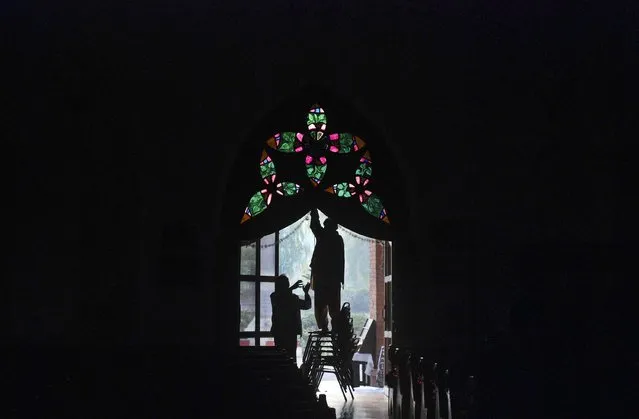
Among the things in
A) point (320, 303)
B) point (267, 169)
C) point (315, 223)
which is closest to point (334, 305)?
point (320, 303)

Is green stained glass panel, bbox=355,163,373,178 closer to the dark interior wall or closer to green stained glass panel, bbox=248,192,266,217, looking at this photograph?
the dark interior wall

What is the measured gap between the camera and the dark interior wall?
882 centimetres

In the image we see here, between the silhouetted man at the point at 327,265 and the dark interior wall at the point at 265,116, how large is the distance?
133 cm

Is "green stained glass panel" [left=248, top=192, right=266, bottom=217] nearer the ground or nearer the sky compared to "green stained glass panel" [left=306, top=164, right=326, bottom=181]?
nearer the ground

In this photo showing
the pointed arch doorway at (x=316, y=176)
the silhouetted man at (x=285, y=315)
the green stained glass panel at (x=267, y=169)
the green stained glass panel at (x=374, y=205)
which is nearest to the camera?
the pointed arch doorway at (x=316, y=176)

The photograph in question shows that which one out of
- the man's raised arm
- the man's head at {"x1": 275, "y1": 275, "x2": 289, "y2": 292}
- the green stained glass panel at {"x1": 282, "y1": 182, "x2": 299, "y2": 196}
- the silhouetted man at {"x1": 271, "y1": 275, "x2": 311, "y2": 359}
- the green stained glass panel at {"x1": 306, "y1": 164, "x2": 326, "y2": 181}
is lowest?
the silhouetted man at {"x1": 271, "y1": 275, "x2": 311, "y2": 359}

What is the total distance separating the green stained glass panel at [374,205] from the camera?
9.62 metres

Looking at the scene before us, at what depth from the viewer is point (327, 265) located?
10688mm

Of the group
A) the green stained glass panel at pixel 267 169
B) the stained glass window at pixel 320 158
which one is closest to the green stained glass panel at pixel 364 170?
the stained glass window at pixel 320 158

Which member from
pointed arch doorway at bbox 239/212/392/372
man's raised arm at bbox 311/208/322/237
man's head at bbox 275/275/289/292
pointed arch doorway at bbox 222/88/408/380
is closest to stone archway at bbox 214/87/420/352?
pointed arch doorway at bbox 222/88/408/380

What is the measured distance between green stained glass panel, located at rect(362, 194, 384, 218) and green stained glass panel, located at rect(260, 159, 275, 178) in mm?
1050

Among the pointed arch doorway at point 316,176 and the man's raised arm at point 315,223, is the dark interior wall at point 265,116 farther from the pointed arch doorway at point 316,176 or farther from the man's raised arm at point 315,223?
the man's raised arm at point 315,223

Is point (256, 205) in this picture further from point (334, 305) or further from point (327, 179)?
point (334, 305)

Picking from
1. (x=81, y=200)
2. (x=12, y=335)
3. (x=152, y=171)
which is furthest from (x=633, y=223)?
(x=12, y=335)
